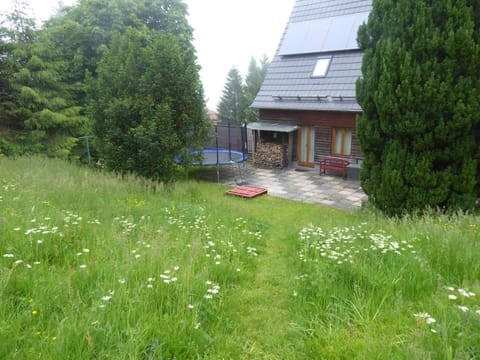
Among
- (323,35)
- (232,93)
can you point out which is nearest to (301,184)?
(323,35)

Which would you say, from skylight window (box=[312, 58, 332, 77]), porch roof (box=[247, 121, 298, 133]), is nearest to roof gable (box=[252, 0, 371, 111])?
skylight window (box=[312, 58, 332, 77])

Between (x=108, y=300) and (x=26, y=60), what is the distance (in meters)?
13.8

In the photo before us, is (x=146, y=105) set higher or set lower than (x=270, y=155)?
higher

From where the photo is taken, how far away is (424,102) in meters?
6.82

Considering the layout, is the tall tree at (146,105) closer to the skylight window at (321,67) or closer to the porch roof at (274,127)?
the porch roof at (274,127)

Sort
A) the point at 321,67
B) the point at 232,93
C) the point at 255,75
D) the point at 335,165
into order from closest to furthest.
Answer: the point at 335,165 < the point at 321,67 < the point at 232,93 < the point at 255,75

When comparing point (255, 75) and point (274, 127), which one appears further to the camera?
point (255, 75)

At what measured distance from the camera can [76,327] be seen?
2.42 metres

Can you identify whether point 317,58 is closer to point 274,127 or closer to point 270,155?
point 274,127

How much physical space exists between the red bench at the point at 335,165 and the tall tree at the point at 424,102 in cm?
548

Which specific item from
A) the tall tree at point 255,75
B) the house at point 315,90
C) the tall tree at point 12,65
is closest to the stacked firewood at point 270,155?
the house at point 315,90

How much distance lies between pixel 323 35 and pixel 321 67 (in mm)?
1834

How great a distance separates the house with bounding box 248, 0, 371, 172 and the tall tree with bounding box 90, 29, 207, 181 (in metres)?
6.14

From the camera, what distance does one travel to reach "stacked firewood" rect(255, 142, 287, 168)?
595 inches
